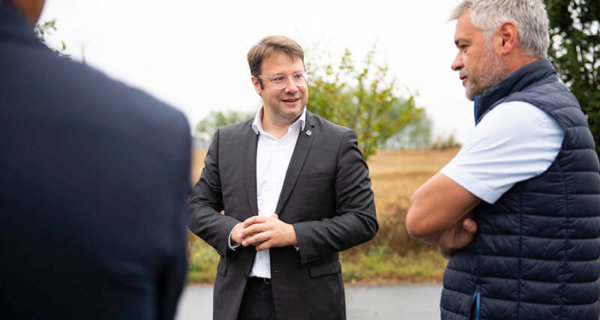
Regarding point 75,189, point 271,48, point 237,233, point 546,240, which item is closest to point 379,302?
point 237,233

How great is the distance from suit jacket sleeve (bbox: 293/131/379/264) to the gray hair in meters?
1.12

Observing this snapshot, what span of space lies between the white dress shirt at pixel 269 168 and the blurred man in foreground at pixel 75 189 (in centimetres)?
208

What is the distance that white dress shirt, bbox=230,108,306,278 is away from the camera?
2959mm

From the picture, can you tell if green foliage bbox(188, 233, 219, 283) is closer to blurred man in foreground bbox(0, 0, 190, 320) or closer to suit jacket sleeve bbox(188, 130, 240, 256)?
suit jacket sleeve bbox(188, 130, 240, 256)

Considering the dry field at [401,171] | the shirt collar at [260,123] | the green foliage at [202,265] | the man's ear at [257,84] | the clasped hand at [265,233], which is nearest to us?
the clasped hand at [265,233]

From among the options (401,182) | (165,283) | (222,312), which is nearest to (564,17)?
(222,312)

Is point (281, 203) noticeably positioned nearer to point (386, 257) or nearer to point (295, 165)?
point (295, 165)

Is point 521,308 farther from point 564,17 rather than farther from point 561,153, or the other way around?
point 564,17

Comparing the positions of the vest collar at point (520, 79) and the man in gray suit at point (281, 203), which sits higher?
the vest collar at point (520, 79)

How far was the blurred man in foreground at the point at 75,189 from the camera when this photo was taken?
792 mm

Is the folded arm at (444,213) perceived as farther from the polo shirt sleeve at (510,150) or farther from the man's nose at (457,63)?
the man's nose at (457,63)

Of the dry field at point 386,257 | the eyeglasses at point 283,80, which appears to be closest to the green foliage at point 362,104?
the dry field at point 386,257

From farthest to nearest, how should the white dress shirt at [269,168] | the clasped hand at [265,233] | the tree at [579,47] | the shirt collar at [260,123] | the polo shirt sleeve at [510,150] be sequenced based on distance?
the tree at [579,47], the shirt collar at [260,123], the white dress shirt at [269,168], the clasped hand at [265,233], the polo shirt sleeve at [510,150]

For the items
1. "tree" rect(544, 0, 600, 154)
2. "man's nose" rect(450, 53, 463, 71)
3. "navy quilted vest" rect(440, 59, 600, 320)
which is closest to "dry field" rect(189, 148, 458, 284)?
"tree" rect(544, 0, 600, 154)
